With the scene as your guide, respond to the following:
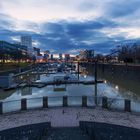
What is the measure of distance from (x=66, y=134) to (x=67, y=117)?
13.5 ft

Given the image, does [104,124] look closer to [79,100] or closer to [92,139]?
[92,139]

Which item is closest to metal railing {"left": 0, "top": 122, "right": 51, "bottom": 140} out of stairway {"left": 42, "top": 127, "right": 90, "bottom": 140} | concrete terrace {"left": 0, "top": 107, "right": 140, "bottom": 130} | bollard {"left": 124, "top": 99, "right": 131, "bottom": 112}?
stairway {"left": 42, "top": 127, "right": 90, "bottom": 140}

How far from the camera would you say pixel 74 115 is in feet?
61.8

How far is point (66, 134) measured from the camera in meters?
13.9

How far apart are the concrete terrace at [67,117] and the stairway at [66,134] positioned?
2.57ft

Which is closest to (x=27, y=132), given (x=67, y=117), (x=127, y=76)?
(x=67, y=117)

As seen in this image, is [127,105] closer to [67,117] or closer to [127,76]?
[67,117]

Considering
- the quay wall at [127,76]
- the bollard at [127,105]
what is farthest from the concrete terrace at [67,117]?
the quay wall at [127,76]

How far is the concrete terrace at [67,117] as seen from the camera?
55.0 ft

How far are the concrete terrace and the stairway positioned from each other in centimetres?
78

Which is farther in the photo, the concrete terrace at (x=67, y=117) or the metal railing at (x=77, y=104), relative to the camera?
the metal railing at (x=77, y=104)

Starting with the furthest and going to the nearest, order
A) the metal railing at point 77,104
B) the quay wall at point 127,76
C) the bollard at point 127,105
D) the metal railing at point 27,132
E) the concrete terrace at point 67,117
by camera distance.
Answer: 1. the quay wall at point 127,76
2. the metal railing at point 77,104
3. the bollard at point 127,105
4. the concrete terrace at point 67,117
5. the metal railing at point 27,132

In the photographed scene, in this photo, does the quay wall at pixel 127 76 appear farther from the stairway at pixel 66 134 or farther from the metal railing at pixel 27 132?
the stairway at pixel 66 134

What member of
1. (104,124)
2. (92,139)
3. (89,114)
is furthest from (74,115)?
(92,139)
